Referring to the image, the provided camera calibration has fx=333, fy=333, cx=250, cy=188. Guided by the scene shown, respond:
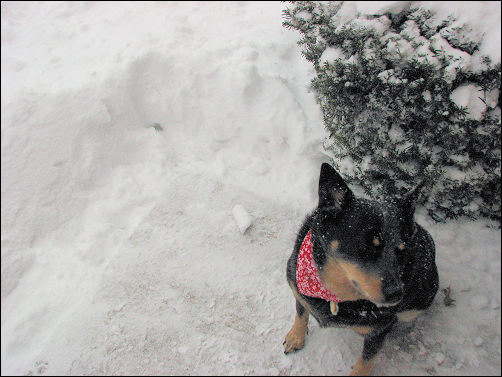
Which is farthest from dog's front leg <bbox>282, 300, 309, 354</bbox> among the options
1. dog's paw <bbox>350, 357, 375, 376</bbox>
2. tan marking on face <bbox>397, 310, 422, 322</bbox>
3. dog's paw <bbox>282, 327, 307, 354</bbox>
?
tan marking on face <bbox>397, 310, 422, 322</bbox>

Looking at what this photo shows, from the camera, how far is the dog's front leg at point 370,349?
2.60 m

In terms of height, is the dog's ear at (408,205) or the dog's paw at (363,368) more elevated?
the dog's ear at (408,205)

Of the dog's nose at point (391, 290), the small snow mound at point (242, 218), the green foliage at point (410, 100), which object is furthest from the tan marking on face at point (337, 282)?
the small snow mound at point (242, 218)

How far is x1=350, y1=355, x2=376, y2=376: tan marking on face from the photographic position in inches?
106

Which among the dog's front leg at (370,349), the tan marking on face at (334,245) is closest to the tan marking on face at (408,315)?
the dog's front leg at (370,349)

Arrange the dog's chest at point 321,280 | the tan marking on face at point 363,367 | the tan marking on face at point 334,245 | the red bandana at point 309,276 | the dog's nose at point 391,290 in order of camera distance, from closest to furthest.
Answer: the dog's nose at point 391,290 < the tan marking on face at point 334,245 < the dog's chest at point 321,280 < the red bandana at point 309,276 < the tan marking on face at point 363,367

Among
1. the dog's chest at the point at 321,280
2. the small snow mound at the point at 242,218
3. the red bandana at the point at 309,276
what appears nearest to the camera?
the dog's chest at the point at 321,280

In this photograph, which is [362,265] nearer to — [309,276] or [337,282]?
[337,282]

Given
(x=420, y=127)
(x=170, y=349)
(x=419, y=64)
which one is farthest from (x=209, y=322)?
(x=419, y=64)

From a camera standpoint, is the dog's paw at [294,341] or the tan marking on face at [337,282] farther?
the dog's paw at [294,341]

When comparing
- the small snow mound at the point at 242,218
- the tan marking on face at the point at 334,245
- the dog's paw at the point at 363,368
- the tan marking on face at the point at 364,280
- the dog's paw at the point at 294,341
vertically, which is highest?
the tan marking on face at the point at 334,245

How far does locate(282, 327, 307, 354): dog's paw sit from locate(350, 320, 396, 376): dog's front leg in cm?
48

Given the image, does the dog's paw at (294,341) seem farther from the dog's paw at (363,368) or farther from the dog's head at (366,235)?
the dog's head at (366,235)

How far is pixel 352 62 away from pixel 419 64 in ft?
1.83
